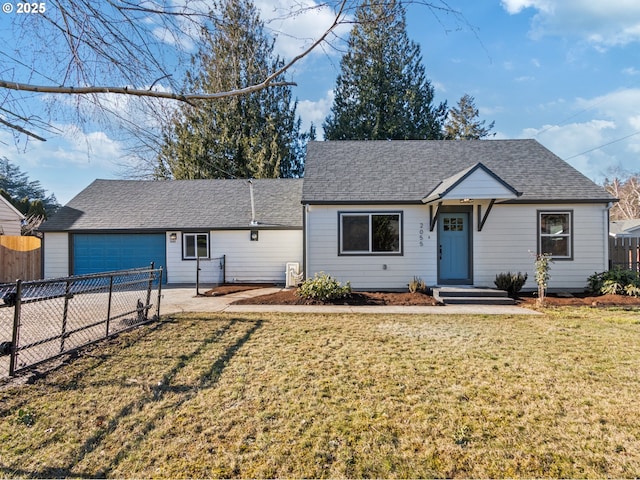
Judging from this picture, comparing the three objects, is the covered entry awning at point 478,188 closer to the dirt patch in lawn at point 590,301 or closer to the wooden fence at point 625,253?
the dirt patch in lawn at point 590,301

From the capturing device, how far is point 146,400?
11.0 ft

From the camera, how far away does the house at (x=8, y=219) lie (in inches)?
555

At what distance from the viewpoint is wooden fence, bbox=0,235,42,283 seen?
12.5m

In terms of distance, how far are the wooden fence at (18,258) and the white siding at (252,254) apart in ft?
22.4

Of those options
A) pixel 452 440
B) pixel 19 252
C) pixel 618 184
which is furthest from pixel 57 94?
pixel 618 184

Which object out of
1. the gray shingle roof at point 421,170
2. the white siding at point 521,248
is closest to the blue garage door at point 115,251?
the gray shingle roof at point 421,170

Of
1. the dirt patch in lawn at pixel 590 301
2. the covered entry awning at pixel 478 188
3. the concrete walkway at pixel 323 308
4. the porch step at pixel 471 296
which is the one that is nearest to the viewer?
the concrete walkway at pixel 323 308

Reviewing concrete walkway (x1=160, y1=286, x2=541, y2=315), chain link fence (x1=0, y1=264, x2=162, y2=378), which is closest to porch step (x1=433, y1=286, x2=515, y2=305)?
concrete walkway (x1=160, y1=286, x2=541, y2=315)

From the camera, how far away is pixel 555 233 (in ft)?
33.3

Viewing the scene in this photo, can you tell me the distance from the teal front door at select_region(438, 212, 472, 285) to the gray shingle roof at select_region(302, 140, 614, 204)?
4.02 ft

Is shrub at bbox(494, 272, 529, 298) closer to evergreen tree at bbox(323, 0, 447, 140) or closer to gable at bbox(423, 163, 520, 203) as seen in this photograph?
gable at bbox(423, 163, 520, 203)

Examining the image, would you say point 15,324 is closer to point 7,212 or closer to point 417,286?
point 417,286

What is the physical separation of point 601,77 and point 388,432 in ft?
55.9

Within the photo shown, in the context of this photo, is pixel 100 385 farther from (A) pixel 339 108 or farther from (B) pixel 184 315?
(A) pixel 339 108
